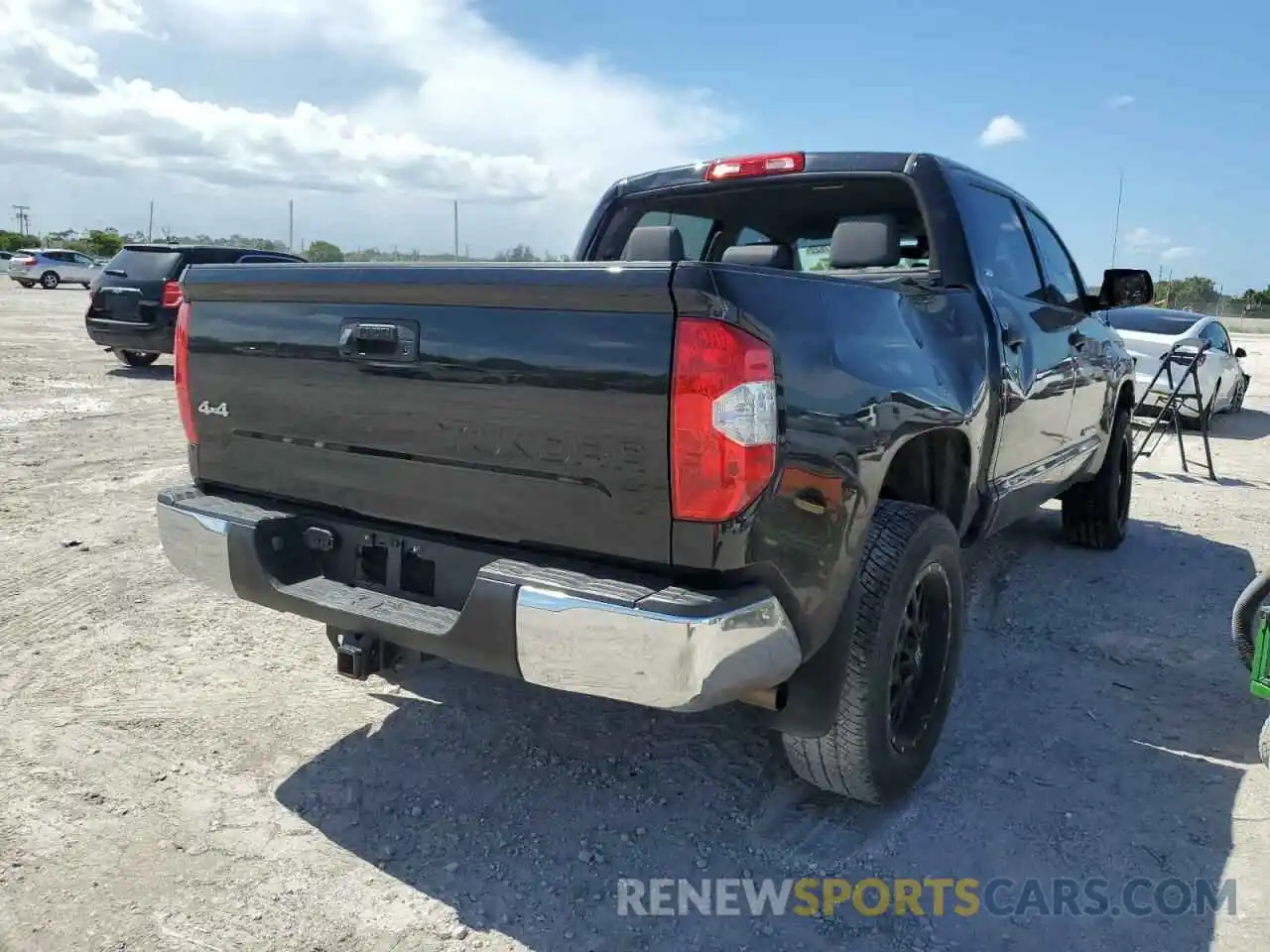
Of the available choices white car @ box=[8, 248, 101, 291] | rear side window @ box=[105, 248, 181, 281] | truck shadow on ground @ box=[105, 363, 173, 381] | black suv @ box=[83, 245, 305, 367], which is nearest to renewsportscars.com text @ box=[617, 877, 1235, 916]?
black suv @ box=[83, 245, 305, 367]

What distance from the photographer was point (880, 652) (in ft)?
8.72

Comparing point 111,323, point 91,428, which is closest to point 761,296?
point 91,428

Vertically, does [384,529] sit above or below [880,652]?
above

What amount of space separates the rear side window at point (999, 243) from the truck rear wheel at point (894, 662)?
51.6 inches

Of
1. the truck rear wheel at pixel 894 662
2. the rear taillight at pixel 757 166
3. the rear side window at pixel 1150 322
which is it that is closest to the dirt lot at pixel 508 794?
the truck rear wheel at pixel 894 662

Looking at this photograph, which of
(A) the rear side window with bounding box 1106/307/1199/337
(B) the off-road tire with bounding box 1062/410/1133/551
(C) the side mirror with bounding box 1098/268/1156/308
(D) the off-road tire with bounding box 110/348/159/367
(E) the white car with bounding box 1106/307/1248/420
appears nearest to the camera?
(C) the side mirror with bounding box 1098/268/1156/308

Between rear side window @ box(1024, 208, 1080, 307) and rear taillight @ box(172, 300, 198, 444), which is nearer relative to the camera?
rear taillight @ box(172, 300, 198, 444)

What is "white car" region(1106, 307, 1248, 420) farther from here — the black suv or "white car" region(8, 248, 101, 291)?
"white car" region(8, 248, 101, 291)

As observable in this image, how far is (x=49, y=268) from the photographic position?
35.2m

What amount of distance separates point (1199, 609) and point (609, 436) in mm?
3989

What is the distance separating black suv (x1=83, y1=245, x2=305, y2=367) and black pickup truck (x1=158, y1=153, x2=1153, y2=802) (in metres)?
9.62

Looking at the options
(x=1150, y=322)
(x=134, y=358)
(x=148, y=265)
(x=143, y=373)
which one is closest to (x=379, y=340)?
(x=143, y=373)

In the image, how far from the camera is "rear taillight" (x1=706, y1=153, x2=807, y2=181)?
13.1ft

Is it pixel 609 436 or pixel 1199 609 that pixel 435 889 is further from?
pixel 1199 609
